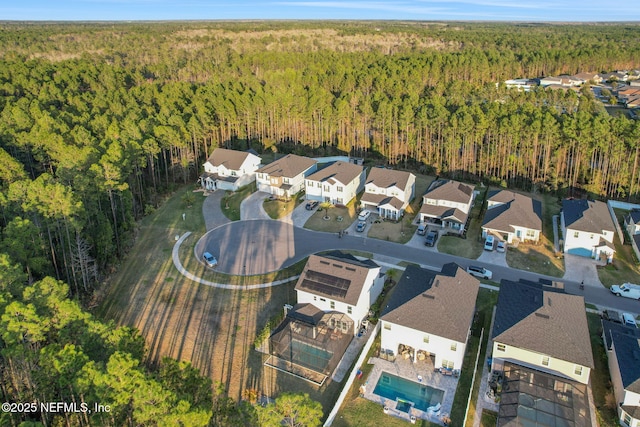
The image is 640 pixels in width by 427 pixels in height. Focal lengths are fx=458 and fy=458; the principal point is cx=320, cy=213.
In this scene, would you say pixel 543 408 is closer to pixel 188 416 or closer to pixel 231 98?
pixel 188 416

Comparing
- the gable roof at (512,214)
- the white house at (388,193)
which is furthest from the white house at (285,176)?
the gable roof at (512,214)

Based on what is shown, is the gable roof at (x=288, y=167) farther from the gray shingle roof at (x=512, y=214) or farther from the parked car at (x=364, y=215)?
the gray shingle roof at (x=512, y=214)

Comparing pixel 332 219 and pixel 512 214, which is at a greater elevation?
pixel 512 214

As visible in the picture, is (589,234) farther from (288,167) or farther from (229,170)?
(229,170)

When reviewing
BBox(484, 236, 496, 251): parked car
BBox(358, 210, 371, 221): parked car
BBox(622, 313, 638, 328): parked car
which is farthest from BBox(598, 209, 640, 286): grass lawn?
BBox(358, 210, 371, 221): parked car

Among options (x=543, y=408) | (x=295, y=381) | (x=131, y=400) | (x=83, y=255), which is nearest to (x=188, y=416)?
(x=131, y=400)

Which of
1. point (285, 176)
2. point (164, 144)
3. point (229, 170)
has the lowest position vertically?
point (229, 170)

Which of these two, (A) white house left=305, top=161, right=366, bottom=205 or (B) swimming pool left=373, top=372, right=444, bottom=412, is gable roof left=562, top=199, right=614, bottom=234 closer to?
(A) white house left=305, top=161, right=366, bottom=205

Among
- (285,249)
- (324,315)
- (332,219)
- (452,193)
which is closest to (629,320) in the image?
(452,193)
